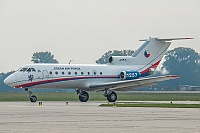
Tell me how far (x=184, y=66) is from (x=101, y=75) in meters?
87.3

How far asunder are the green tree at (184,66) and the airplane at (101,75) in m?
72.8

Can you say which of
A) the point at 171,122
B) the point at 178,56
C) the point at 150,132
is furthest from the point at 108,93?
the point at 178,56

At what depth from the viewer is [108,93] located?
64.1m

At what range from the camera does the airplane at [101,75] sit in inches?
2450

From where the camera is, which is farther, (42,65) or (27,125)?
(42,65)

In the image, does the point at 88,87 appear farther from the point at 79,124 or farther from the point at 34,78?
the point at 79,124

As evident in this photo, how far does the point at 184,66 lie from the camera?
151 metres

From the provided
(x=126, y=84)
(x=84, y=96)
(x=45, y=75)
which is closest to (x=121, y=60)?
(x=126, y=84)

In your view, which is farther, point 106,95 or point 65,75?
point 106,95

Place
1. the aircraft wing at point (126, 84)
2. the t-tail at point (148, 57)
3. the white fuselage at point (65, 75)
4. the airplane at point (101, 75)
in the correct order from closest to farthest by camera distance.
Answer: the white fuselage at point (65, 75), the airplane at point (101, 75), the aircraft wing at point (126, 84), the t-tail at point (148, 57)

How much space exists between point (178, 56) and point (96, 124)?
139498 mm

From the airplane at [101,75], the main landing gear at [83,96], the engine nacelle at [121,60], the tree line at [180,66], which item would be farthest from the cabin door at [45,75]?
the tree line at [180,66]

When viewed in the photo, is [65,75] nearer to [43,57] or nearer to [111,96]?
[111,96]

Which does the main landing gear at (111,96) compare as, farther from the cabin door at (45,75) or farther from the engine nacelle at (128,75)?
the cabin door at (45,75)
